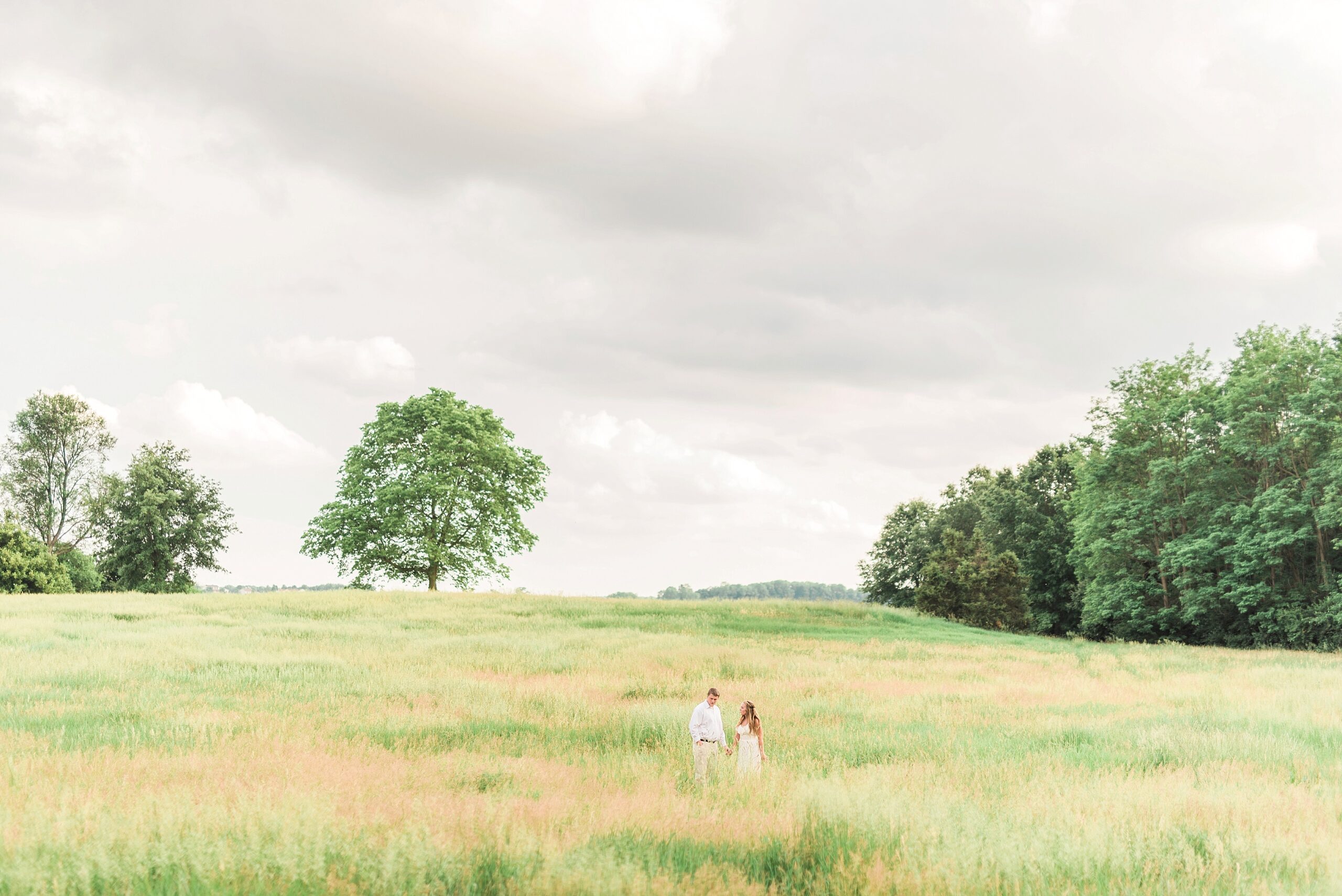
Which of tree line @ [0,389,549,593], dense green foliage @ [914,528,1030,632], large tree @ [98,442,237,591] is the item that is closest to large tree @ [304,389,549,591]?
tree line @ [0,389,549,593]

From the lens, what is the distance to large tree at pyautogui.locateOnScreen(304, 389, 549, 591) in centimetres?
4609

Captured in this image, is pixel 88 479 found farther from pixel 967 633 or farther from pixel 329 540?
pixel 967 633

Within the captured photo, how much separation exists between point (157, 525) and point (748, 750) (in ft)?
178

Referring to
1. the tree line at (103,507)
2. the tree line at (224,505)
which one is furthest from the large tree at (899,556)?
the tree line at (103,507)

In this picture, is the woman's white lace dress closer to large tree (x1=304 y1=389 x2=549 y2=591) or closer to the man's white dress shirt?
the man's white dress shirt

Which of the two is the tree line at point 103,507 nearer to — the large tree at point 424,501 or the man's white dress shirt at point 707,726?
the large tree at point 424,501

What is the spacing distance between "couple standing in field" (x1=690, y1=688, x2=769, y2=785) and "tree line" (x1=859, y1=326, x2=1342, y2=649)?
39.2 meters

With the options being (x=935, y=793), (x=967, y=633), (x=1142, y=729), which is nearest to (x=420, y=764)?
(x=935, y=793)

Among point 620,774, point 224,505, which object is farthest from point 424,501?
point 620,774

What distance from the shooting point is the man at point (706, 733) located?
1130cm

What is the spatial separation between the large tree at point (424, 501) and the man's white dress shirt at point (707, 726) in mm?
35686

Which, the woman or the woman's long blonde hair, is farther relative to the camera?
the woman's long blonde hair

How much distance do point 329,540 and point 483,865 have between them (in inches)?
1725

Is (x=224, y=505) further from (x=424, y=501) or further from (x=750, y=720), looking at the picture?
(x=750, y=720)
